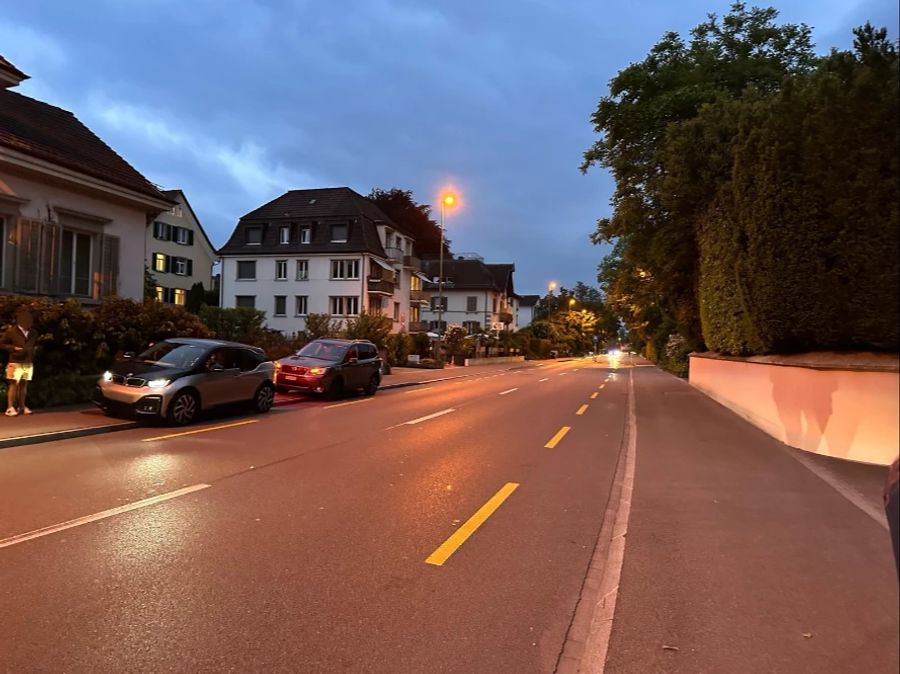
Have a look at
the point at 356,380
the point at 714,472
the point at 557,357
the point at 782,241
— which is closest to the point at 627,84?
the point at 356,380

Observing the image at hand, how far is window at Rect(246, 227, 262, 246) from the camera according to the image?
178 ft

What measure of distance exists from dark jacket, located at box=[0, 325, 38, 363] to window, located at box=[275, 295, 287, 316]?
4264cm

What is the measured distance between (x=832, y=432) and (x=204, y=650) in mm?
3224

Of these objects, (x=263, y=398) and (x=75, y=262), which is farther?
(x=75, y=262)

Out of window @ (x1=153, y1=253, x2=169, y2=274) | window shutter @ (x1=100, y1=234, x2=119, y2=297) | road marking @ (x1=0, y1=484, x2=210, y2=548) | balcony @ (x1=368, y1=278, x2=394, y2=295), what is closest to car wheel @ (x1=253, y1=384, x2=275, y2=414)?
window shutter @ (x1=100, y1=234, x2=119, y2=297)

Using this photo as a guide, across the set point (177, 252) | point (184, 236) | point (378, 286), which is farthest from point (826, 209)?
point (184, 236)

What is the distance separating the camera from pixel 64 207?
15.6 metres

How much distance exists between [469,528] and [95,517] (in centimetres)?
347

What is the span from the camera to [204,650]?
3324 mm

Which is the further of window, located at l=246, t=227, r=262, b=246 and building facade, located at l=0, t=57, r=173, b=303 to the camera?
window, located at l=246, t=227, r=262, b=246

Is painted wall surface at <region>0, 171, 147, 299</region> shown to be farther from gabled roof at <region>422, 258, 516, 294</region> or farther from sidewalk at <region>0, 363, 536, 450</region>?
gabled roof at <region>422, 258, 516, 294</region>

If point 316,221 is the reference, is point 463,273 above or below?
below

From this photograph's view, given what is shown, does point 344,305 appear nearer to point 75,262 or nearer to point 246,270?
point 246,270

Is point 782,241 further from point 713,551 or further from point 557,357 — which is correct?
point 557,357
